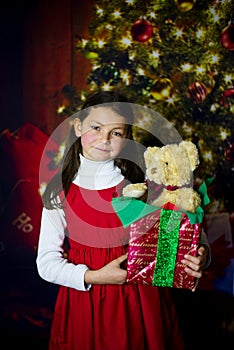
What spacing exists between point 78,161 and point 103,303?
17.6 inches

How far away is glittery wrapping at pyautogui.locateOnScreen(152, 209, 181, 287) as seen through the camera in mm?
1087

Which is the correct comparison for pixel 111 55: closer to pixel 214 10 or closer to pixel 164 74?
pixel 164 74

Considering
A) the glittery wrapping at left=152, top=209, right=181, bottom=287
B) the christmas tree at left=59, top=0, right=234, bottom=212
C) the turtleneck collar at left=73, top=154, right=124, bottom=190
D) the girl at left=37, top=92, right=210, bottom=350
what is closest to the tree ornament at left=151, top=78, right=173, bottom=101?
the christmas tree at left=59, top=0, right=234, bottom=212

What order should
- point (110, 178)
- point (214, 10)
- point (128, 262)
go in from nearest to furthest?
point (128, 262) → point (110, 178) → point (214, 10)

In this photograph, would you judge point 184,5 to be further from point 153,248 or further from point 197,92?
point 153,248

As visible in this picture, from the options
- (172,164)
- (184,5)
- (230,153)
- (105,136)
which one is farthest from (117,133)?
(184,5)

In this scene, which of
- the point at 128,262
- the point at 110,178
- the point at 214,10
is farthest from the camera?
the point at 214,10

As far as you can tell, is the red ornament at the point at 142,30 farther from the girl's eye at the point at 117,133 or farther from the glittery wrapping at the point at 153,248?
the glittery wrapping at the point at 153,248

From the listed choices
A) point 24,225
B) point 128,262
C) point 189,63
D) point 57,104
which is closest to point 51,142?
point 57,104

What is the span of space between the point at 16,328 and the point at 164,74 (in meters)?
1.27

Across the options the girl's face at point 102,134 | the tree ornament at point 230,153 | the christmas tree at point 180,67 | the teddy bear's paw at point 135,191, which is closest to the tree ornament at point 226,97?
the christmas tree at point 180,67

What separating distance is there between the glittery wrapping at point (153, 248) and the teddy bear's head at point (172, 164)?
0.09 metres

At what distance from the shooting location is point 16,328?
1.81 m

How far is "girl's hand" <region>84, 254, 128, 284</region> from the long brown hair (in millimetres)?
244
